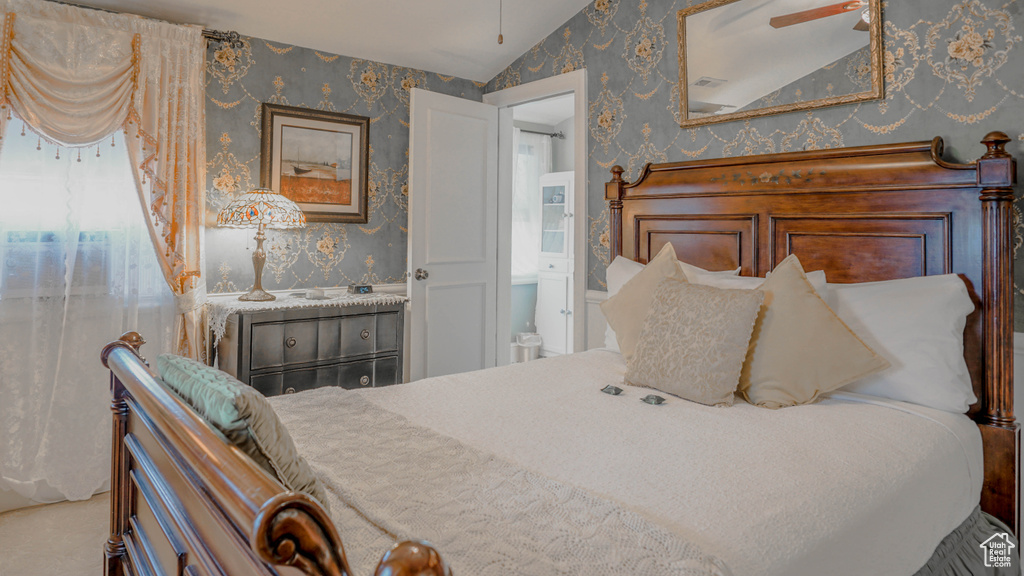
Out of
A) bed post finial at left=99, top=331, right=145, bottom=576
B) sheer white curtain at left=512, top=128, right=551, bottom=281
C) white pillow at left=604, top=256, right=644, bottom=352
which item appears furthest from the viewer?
sheer white curtain at left=512, top=128, right=551, bottom=281

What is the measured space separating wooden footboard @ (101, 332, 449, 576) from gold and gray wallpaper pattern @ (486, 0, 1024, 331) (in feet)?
8.05

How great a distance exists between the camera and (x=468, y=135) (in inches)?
155

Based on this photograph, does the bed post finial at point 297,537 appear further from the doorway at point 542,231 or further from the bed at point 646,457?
the doorway at point 542,231

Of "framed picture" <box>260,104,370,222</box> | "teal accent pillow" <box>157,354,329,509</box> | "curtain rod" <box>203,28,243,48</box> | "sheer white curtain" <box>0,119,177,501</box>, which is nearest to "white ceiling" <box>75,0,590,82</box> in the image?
"curtain rod" <box>203,28,243,48</box>

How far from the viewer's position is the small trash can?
17.9 ft

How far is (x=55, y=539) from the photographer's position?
97.0 inches

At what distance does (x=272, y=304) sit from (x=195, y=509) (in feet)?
6.98

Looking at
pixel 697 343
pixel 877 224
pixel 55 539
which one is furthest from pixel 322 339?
pixel 877 224

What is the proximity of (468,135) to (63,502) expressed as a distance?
9.60 feet

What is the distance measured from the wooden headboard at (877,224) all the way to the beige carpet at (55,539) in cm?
274

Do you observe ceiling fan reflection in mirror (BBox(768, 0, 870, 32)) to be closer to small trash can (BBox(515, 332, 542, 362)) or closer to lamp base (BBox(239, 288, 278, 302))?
lamp base (BBox(239, 288, 278, 302))

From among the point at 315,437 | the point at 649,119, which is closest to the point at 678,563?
the point at 315,437

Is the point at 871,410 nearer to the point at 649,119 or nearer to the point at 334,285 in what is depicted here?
the point at 649,119

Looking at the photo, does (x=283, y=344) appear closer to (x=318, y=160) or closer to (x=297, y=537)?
(x=318, y=160)
